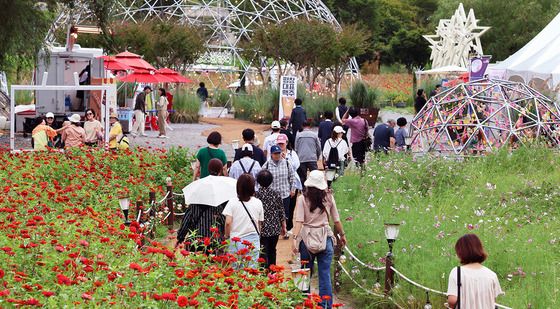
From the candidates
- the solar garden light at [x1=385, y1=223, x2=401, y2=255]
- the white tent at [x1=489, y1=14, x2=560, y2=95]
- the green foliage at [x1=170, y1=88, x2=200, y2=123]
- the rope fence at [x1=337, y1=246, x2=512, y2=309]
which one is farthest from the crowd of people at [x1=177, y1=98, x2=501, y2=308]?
the green foliage at [x1=170, y1=88, x2=200, y2=123]

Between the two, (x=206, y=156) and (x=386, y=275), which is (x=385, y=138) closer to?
(x=206, y=156)

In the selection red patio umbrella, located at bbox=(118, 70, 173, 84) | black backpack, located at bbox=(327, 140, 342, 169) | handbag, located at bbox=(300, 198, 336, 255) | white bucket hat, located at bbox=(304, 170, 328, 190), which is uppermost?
red patio umbrella, located at bbox=(118, 70, 173, 84)

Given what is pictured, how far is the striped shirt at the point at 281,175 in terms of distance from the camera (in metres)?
11.8

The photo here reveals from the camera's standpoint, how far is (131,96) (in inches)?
1368

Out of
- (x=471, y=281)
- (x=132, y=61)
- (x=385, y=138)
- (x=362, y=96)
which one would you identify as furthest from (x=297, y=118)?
(x=362, y=96)

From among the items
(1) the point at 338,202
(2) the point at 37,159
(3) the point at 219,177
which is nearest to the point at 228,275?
(3) the point at 219,177

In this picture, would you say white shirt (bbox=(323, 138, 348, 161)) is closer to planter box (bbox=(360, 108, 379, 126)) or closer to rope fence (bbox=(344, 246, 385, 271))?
rope fence (bbox=(344, 246, 385, 271))

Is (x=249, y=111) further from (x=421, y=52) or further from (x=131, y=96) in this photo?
(x=421, y=52)

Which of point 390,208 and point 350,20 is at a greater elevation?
point 350,20

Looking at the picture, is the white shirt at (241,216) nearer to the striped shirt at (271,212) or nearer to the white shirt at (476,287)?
the striped shirt at (271,212)

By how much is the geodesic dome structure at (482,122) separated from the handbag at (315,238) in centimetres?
795

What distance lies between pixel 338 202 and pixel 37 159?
177 inches

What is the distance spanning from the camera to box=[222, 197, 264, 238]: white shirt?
8711 mm

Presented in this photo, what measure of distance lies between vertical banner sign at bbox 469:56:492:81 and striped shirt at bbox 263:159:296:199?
11253mm
